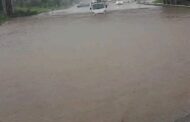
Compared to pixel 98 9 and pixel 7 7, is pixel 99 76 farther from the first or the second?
pixel 7 7

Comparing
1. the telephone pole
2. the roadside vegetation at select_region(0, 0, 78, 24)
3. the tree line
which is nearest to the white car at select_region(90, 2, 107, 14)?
the roadside vegetation at select_region(0, 0, 78, 24)

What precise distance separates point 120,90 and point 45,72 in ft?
14.7

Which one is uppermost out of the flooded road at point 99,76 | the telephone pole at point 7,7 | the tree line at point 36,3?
the flooded road at point 99,76

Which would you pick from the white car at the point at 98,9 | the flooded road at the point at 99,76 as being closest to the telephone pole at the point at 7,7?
the white car at the point at 98,9

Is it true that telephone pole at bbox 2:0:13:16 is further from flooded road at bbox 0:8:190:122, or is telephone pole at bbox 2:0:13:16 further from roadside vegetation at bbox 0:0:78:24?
flooded road at bbox 0:8:190:122

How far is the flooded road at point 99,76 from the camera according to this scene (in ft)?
38.8

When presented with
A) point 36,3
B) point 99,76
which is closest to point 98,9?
point 99,76

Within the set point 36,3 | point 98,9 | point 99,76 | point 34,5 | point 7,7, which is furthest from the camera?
point 36,3

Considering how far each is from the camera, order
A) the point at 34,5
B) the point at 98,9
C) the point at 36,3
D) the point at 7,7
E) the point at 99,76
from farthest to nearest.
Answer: the point at 36,3, the point at 34,5, the point at 7,7, the point at 98,9, the point at 99,76

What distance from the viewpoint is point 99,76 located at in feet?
52.2

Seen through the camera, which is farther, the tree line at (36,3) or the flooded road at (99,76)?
the tree line at (36,3)

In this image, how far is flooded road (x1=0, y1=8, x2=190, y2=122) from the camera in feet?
38.8

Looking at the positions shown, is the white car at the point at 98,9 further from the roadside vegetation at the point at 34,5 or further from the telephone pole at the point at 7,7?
the telephone pole at the point at 7,7

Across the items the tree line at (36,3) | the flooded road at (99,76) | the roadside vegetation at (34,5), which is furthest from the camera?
the tree line at (36,3)
